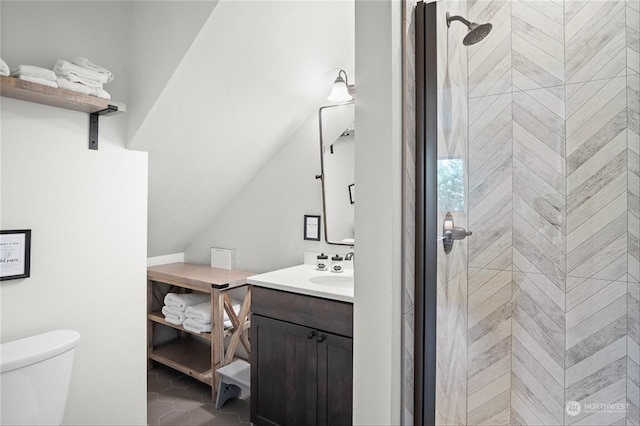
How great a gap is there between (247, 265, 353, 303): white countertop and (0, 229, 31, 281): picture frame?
0.95 m

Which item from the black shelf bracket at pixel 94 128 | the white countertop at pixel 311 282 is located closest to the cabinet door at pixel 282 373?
the white countertop at pixel 311 282

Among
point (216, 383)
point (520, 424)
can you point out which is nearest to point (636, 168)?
point (520, 424)

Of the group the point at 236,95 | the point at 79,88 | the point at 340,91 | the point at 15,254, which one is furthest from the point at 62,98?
the point at 340,91

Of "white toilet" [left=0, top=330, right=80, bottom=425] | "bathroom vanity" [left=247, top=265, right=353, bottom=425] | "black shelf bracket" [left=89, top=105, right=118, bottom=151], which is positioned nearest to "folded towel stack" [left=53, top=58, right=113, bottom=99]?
"black shelf bracket" [left=89, top=105, right=118, bottom=151]

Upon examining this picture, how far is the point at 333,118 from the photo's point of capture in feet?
7.47

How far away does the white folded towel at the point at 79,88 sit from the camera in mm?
1540

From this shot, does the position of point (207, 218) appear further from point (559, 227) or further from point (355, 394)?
point (559, 227)

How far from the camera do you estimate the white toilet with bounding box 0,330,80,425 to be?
4.32ft

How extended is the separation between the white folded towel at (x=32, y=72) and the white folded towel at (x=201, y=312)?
5.21ft

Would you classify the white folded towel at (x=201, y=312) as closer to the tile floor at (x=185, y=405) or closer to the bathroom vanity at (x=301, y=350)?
the tile floor at (x=185, y=405)

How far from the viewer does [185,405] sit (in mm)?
2391

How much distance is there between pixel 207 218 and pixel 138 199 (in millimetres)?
1039

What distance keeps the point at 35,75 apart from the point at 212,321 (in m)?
1.64

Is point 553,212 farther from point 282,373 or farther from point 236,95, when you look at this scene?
point 236,95
